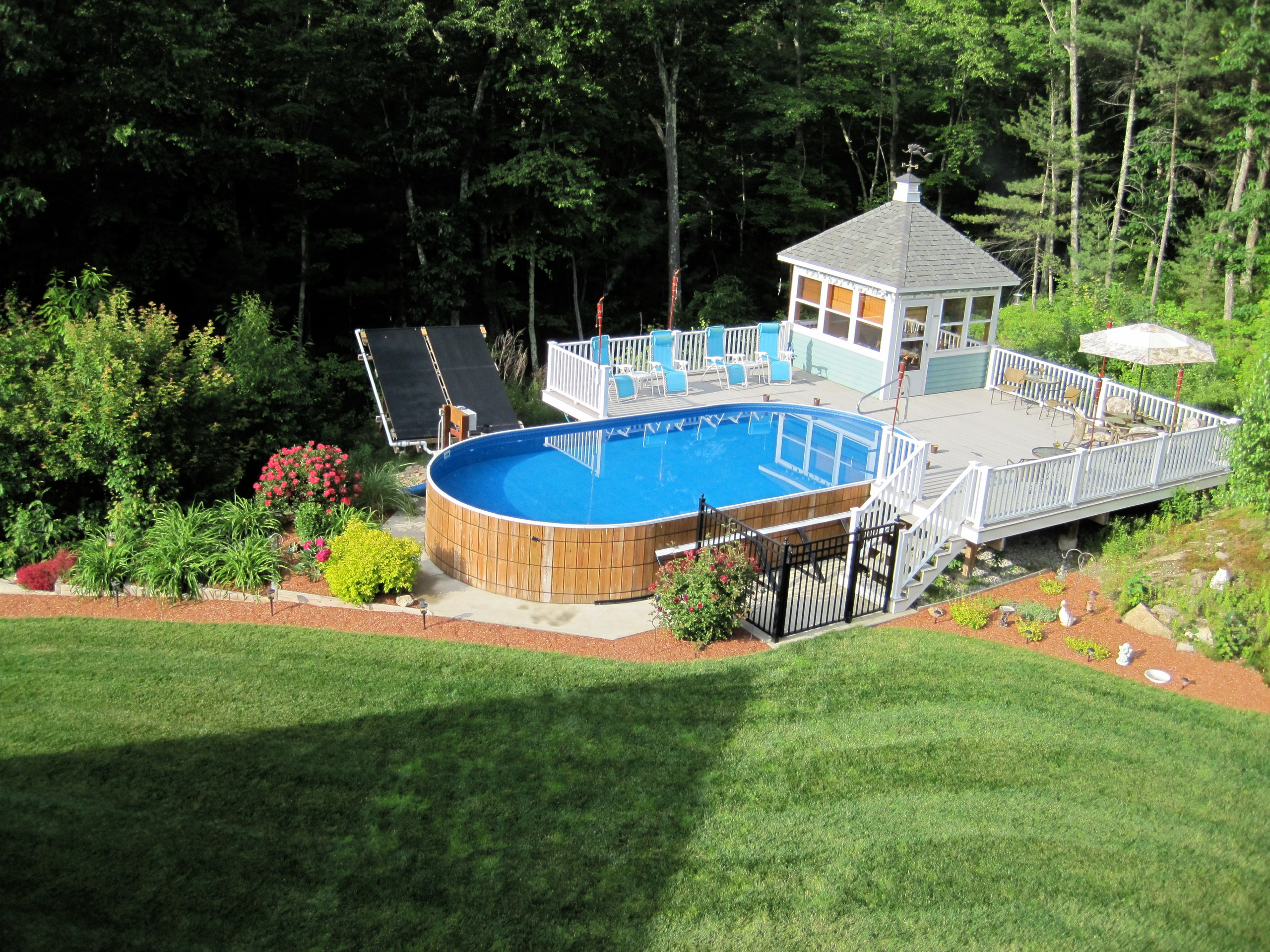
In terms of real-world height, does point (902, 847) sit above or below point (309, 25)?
below

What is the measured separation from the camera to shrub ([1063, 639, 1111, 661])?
10.7m

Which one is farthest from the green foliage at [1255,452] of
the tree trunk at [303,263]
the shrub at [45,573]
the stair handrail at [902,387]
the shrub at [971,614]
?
the tree trunk at [303,263]

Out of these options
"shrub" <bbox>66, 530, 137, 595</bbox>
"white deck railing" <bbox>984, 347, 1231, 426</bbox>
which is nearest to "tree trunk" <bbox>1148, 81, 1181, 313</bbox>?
"white deck railing" <bbox>984, 347, 1231, 426</bbox>

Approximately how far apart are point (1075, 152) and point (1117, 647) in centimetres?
1985

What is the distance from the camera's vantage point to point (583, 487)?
531 inches

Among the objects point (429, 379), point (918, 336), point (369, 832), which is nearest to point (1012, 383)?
point (918, 336)

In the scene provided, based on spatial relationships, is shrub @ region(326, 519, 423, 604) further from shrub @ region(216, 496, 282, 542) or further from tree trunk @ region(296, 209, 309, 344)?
tree trunk @ region(296, 209, 309, 344)

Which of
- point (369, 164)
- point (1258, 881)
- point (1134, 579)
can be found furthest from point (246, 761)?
point (369, 164)

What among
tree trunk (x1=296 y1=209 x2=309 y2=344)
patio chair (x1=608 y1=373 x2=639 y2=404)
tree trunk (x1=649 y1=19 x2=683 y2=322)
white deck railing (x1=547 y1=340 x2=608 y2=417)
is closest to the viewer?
white deck railing (x1=547 y1=340 x2=608 y2=417)

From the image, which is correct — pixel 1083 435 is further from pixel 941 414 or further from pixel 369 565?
pixel 369 565

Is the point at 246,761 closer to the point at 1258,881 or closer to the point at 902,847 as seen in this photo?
the point at 902,847

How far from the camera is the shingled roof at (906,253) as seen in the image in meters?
16.5

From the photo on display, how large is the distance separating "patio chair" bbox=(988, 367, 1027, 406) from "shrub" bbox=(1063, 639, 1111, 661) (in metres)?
6.11

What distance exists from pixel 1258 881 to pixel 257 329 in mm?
13494
